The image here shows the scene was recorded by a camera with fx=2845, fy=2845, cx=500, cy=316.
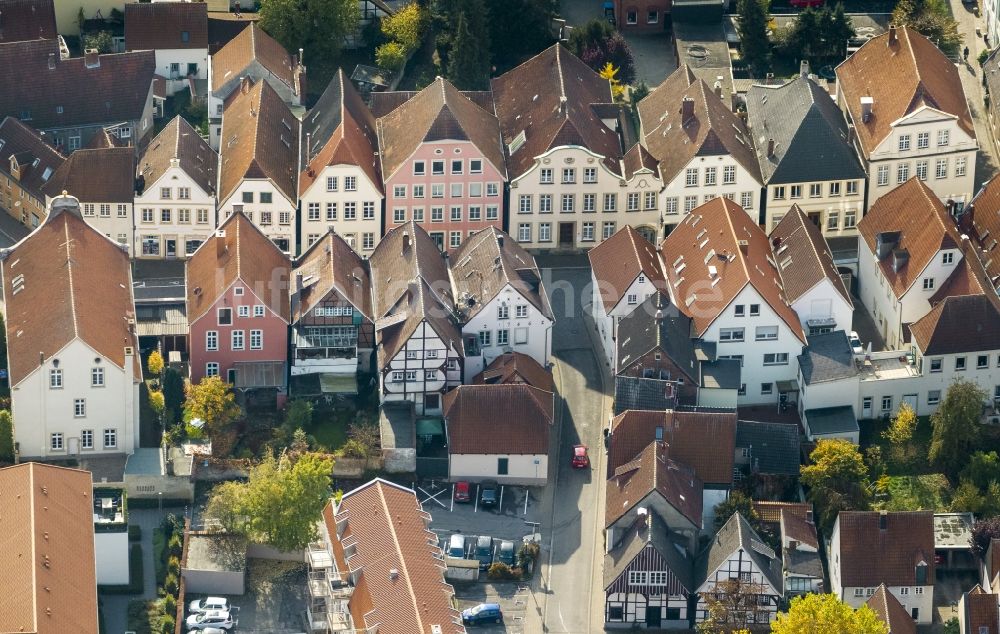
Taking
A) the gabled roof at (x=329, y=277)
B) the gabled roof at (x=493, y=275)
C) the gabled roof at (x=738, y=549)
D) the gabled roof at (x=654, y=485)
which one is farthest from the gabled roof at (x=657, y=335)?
the gabled roof at (x=329, y=277)

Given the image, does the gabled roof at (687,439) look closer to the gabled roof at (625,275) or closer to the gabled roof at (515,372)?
the gabled roof at (515,372)

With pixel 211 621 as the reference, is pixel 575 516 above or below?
above

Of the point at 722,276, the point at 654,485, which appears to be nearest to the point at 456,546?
the point at 654,485

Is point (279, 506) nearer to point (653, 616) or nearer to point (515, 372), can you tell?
point (515, 372)

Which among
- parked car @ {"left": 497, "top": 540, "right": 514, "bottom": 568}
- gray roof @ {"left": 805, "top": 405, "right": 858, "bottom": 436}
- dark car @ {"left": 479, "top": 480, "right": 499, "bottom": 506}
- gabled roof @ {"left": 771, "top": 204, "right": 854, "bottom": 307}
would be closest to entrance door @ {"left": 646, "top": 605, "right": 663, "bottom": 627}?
parked car @ {"left": 497, "top": 540, "right": 514, "bottom": 568}

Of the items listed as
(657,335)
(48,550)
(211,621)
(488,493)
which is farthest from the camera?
(657,335)

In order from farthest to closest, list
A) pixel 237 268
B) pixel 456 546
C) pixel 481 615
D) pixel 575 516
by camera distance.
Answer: pixel 237 268 → pixel 575 516 → pixel 456 546 → pixel 481 615

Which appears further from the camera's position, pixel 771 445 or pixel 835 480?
pixel 771 445

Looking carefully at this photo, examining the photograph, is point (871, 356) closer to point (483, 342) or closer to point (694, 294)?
point (694, 294)
